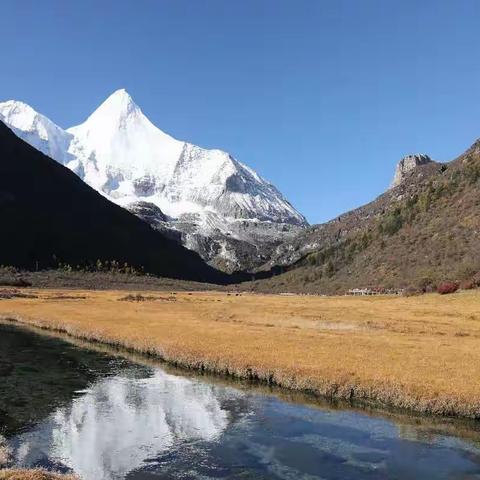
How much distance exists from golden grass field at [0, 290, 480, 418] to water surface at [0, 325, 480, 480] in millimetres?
2919

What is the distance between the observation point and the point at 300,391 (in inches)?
1677

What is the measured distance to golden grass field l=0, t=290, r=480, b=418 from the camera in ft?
129

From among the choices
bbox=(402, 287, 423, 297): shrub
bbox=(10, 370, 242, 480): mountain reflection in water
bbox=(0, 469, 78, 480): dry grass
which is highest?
bbox=(402, 287, 423, 297): shrub

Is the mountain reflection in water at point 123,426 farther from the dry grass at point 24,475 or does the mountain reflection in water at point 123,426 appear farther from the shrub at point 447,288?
the shrub at point 447,288

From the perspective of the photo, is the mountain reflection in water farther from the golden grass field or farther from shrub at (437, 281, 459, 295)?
shrub at (437, 281, 459, 295)

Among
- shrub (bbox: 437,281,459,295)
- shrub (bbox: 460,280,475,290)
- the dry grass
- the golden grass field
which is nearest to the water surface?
the golden grass field

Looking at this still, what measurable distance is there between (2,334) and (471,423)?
62.9 m

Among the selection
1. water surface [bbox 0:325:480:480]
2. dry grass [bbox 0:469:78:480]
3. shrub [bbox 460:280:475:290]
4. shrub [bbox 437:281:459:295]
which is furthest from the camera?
shrub [bbox 437:281:459:295]

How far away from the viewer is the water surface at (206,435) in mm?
26391

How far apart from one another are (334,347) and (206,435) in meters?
26.3

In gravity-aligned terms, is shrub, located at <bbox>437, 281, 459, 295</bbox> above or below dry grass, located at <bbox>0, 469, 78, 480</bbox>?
above

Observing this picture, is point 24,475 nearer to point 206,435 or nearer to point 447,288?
point 206,435

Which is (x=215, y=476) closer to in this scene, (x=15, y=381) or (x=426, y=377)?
(x=426, y=377)

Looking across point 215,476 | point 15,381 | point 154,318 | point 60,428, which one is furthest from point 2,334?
point 215,476
